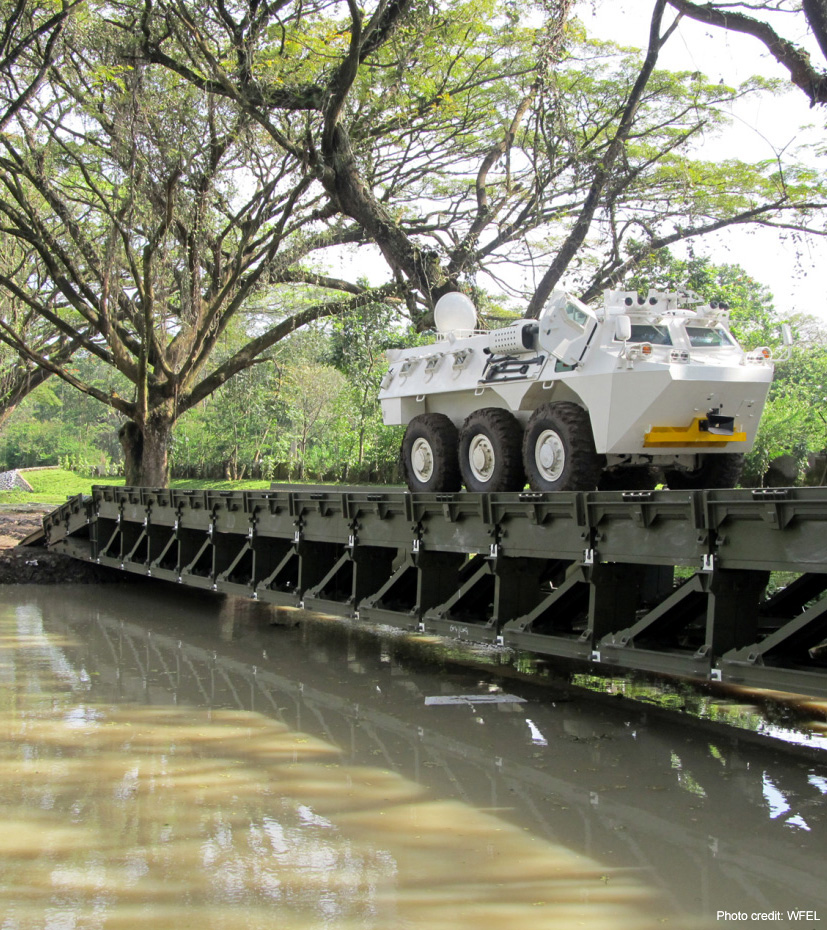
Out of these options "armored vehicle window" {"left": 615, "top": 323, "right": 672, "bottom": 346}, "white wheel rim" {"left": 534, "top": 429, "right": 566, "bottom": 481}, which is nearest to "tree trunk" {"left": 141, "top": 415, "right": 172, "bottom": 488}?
"white wheel rim" {"left": 534, "top": 429, "right": 566, "bottom": 481}

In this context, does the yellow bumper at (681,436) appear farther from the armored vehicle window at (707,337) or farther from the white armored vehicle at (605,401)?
the armored vehicle window at (707,337)

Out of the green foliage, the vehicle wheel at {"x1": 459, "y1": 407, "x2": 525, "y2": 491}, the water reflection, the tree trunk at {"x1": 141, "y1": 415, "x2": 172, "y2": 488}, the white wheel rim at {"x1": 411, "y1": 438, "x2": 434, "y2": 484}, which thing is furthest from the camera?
the green foliage

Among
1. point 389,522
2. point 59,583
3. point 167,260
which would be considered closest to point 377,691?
point 389,522

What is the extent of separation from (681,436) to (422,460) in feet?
10.1

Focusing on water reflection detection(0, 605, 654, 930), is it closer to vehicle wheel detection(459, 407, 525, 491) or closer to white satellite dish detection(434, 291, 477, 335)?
vehicle wheel detection(459, 407, 525, 491)

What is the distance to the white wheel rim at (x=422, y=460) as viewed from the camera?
1056 centimetres

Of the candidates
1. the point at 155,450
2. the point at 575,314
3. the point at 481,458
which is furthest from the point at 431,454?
the point at 155,450

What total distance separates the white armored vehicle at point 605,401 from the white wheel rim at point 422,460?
37mm

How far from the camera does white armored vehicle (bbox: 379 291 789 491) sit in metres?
8.34

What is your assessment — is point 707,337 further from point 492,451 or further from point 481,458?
point 481,458

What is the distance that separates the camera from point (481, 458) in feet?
32.1

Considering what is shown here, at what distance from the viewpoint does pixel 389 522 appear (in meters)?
9.96

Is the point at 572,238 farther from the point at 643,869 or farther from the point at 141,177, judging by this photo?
the point at 643,869

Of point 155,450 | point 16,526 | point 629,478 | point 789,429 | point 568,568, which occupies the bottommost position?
point 568,568
